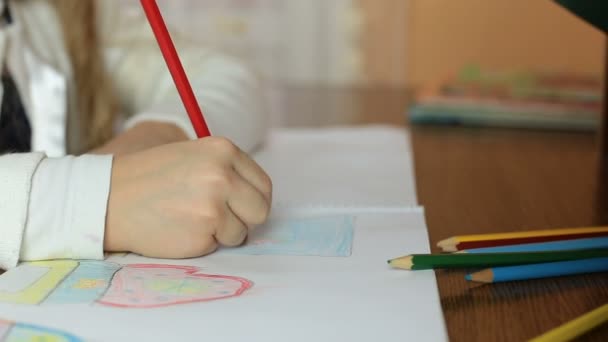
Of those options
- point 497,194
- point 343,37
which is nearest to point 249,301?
point 497,194

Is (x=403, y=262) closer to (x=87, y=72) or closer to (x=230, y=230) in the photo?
(x=230, y=230)

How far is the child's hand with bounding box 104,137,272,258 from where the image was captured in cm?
46

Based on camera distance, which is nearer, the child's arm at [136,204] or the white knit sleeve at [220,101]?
the child's arm at [136,204]

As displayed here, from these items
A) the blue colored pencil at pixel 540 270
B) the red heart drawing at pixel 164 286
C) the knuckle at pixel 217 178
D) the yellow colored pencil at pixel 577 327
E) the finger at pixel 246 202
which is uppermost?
the knuckle at pixel 217 178

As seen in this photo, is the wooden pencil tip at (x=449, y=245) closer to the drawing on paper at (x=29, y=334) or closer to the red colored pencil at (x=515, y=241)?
the red colored pencil at (x=515, y=241)

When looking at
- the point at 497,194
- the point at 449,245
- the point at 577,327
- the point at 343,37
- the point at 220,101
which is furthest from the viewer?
the point at 343,37

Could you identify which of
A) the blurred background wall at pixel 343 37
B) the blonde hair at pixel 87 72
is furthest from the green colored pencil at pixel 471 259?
the blurred background wall at pixel 343 37

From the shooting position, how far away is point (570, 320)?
382 millimetres

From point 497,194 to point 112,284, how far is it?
1.09ft

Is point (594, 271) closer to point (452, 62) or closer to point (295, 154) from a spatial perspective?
point (295, 154)

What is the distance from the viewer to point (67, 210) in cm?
47

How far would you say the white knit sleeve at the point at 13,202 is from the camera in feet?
1.48

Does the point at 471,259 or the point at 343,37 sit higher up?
the point at 343,37

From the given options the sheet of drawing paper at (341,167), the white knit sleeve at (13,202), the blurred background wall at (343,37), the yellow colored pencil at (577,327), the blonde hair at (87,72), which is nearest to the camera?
the yellow colored pencil at (577,327)
